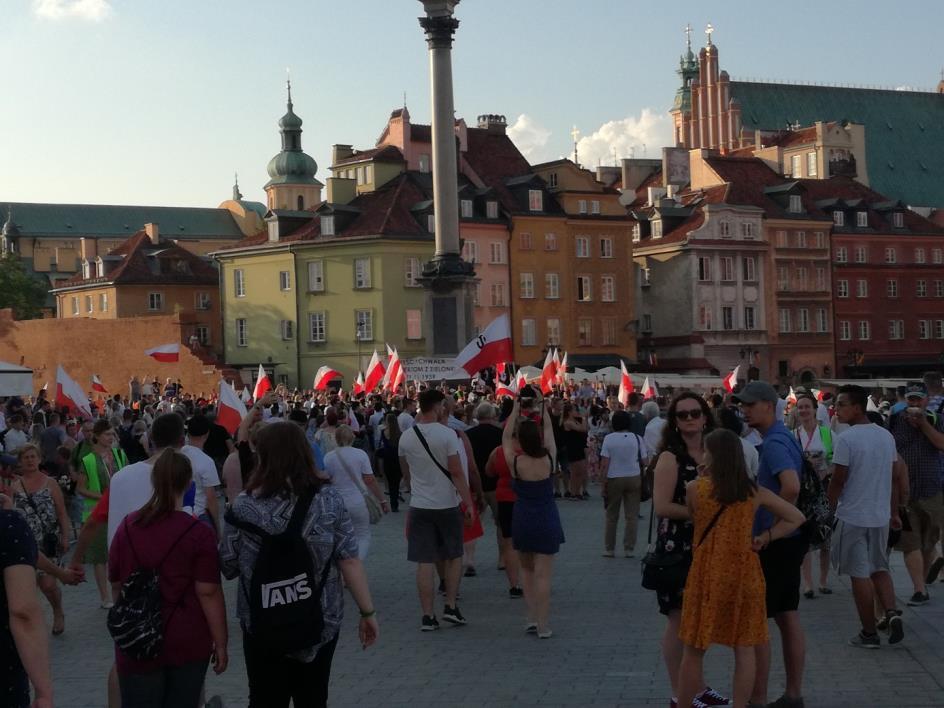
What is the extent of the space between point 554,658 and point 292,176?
110 m

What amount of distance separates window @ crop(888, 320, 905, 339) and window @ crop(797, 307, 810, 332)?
6661 mm

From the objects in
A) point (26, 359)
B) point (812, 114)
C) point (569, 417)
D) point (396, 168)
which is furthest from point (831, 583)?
point (812, 114)

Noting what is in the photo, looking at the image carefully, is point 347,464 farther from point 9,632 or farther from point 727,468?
point 9,632

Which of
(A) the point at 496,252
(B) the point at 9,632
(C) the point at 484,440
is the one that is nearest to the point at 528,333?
(A) the point at 496,252

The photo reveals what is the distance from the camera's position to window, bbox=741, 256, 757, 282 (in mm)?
84750

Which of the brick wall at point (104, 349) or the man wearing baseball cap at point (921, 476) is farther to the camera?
the brick wall at point (104, 349)

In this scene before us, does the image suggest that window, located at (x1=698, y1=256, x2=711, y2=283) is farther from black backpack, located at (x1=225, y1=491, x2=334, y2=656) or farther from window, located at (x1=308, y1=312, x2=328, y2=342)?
black backpack, located at (x1=225, y1=491, x2=334, y2=656)

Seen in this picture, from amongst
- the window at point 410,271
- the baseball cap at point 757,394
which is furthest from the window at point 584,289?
the baseball cap at point 757,394

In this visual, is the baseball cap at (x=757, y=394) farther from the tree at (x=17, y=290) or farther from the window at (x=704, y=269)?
the tree at (x=17, y=290)

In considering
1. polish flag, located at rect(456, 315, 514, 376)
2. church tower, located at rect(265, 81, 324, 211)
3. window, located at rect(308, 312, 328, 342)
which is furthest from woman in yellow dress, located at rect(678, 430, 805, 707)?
church tower, located at rect(265, 81, 324, 211)

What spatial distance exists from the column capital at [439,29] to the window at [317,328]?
112ft

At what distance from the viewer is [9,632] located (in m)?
5.79

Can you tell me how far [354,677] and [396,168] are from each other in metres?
69.9

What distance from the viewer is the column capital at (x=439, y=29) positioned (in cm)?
4291
